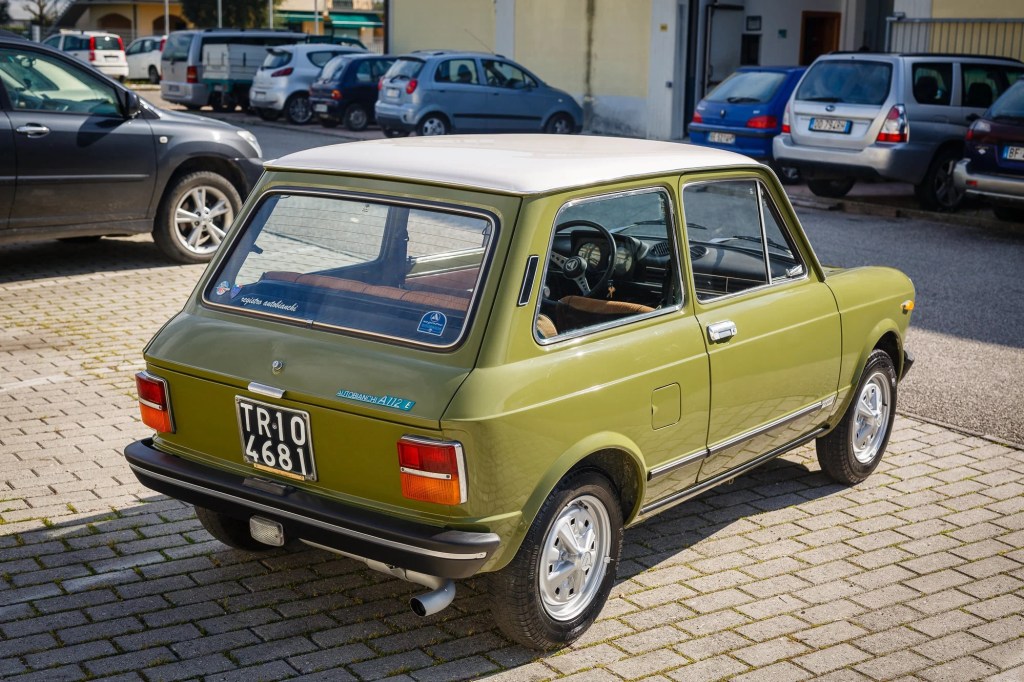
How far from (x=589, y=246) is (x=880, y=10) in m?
24.3

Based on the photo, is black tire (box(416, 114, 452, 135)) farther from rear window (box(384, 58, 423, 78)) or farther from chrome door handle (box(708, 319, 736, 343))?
chrome door handle (box(708, 319, 736, 343))

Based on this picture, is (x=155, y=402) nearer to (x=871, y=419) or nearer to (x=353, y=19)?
(x=871, y=419)

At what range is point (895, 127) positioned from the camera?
15.2 metres

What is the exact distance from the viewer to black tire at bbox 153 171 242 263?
11000mm

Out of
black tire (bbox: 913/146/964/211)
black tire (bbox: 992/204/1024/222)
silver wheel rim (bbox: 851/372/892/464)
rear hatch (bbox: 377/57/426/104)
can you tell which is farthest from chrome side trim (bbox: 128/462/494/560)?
rear hatch (bbox: 377/57/426/104)

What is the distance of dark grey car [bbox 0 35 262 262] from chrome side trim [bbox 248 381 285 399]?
6576 millimetres

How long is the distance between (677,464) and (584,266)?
868mm

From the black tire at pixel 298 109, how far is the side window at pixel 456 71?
5847mm

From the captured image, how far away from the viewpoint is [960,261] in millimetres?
12414

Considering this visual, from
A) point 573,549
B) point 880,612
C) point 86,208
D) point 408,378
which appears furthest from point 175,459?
point 86,208

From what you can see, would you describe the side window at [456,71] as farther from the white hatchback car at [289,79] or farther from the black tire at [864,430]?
the black tire at [864,430]

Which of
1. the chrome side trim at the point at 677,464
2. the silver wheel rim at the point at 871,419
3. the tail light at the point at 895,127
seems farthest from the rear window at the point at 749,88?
the chrome side trim at the point at 677,464

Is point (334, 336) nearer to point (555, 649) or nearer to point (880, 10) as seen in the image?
point (555, 649)

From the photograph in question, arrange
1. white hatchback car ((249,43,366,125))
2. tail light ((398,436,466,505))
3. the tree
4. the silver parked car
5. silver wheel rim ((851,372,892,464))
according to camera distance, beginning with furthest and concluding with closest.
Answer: the tree, white hatchback car ((249,43,366,125)), the silver parked car, silver wheel rim ((851,372,892,464)), tail light ((398,436,466,505))
